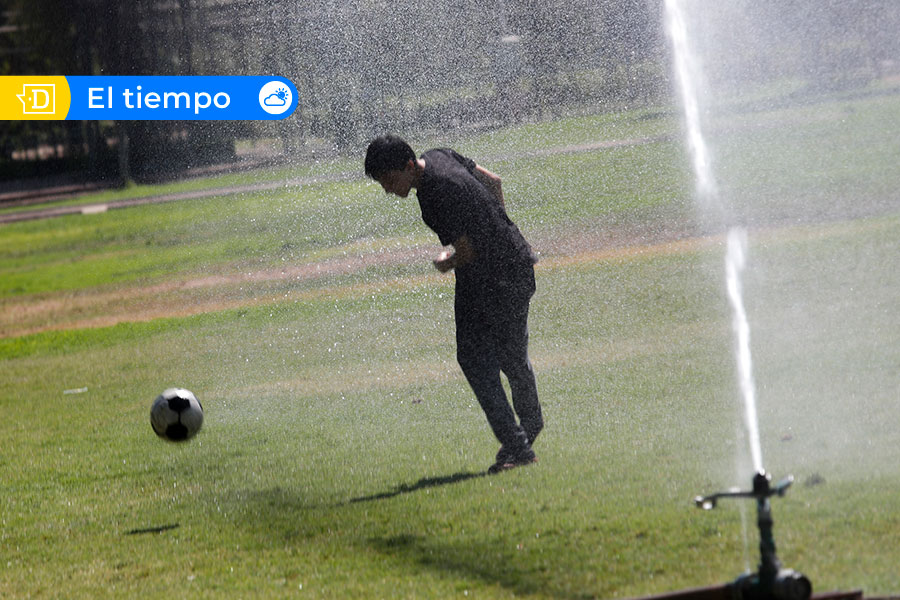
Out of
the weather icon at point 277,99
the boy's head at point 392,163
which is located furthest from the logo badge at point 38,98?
the boy's head at point 392,163

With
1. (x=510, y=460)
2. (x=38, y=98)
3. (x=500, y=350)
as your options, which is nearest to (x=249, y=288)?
(x=500, y=350)

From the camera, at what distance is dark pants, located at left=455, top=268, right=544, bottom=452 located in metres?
5.86

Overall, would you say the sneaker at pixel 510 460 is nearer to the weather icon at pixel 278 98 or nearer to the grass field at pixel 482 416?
the grass field at pixel 482 416

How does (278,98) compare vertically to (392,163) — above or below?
above

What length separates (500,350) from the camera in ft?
19.5

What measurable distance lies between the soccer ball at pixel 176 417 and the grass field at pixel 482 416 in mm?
212

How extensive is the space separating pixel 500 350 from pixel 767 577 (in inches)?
103

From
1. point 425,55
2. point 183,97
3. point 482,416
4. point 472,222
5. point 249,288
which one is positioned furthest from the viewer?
point 183,97

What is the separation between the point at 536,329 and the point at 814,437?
4172 mm

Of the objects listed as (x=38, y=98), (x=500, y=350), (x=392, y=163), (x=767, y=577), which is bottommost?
(x=767, y=577)

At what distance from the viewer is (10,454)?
8047 millimetres

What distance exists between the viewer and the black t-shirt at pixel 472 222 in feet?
19.0

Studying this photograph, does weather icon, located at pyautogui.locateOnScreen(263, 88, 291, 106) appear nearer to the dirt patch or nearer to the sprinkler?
the dirt patch

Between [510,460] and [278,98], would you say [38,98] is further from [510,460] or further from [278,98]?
[510,460]
